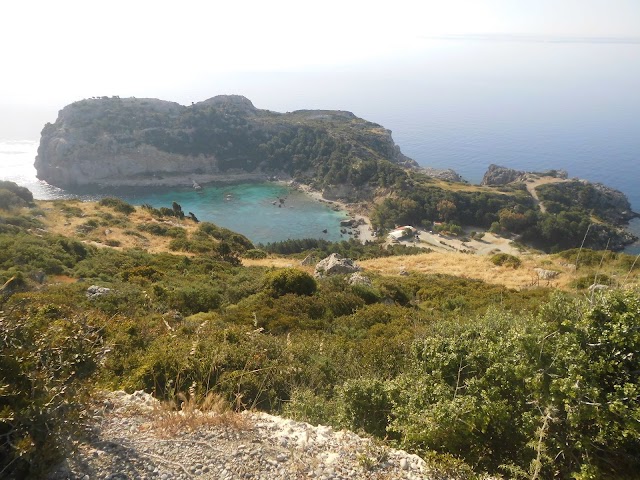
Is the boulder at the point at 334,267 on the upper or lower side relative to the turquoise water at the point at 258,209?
upper

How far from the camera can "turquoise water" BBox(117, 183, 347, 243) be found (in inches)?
3202

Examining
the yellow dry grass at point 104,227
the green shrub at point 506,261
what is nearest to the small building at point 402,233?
the yellow dry grass at point 104,227

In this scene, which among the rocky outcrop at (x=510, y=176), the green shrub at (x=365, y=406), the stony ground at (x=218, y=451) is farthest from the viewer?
the rocky outcrop at (x=510, y=176)

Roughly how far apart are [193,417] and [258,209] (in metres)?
89.9

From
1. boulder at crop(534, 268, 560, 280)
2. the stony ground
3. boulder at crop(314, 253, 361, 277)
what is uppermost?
the stony ground

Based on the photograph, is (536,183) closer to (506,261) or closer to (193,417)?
(506,261)

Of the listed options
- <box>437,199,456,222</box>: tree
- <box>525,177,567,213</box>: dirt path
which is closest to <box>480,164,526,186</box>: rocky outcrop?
<box>525,177,567,213</box>: dirt path

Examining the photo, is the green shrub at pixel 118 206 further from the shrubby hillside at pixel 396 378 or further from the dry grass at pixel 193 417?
the dry grass at pixel 193 417

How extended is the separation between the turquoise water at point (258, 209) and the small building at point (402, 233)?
1112 cm

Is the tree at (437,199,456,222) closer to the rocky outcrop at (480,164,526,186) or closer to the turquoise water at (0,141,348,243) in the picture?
the turquoise water at (0,141,348,243)

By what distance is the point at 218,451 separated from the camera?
180 inches

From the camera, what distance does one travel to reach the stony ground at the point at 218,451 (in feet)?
13.7

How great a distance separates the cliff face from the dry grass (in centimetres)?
9648

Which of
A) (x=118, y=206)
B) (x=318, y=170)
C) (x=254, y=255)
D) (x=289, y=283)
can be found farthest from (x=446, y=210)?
(x=289, y=283)
